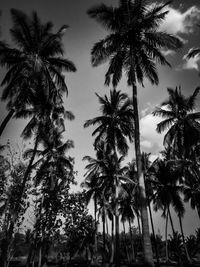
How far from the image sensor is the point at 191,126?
2308 cm

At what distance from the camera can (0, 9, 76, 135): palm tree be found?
16.0 m

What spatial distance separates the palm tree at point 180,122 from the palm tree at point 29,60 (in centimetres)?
1328

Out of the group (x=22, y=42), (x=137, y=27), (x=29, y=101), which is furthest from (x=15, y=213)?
(x=137, y=27)

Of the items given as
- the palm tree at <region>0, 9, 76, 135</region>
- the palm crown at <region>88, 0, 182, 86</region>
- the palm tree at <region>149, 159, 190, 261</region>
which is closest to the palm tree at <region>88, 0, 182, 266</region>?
the palm crown at <region>88, 0, 182, 86</region>

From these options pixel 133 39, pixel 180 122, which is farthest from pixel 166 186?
pixel 133 39

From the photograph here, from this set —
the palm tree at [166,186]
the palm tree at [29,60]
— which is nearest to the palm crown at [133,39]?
the palm tree at [29,60]

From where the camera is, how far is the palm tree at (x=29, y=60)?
52.6ft

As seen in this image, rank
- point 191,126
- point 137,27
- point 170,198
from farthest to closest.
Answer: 1. point 170,198
2. point 191,126
3. point 137,27

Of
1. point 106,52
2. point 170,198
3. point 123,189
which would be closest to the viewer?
point 106,52

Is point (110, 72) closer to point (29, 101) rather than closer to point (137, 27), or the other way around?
point (137, 27)

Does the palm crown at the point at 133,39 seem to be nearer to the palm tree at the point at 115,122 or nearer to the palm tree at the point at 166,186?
the palm tree at the point at 115,122

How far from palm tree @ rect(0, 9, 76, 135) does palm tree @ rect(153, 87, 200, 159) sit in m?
13.3

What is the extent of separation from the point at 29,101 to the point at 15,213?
9386 millimetres

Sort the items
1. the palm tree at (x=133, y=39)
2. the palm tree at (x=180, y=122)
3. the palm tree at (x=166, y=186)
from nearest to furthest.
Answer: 1. the palm tree at (x=133, y=39)
2. the palm tree at (x=180, y=122)
3. the palm tree at (x=166, y=186)
